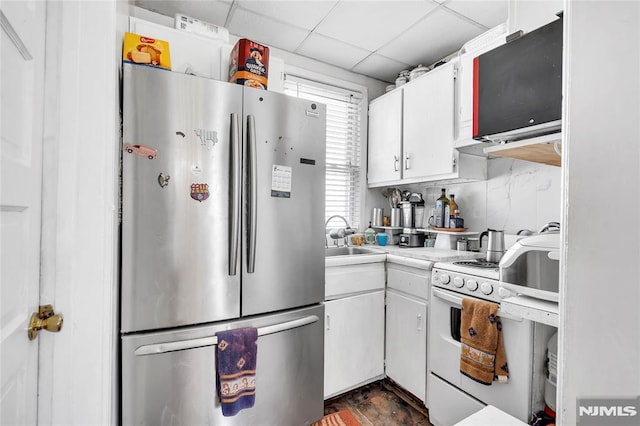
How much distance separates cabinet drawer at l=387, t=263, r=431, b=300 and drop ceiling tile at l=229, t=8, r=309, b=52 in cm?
188

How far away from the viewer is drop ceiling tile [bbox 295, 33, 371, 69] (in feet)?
7.54

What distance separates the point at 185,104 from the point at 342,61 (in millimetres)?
1781

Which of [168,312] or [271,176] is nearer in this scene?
[168,312]

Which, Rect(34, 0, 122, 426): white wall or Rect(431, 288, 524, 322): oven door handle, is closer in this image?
Rect(34, 0, 122, 426): white wall

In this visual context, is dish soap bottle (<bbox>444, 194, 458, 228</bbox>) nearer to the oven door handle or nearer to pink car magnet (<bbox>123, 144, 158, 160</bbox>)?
the oven door handle

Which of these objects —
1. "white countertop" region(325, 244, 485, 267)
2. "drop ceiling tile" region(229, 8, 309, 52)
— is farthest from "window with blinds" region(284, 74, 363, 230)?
"white countertop" region(325, 244, 485, 267)

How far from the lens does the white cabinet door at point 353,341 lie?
188 cm

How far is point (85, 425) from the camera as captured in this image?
0.83 metres

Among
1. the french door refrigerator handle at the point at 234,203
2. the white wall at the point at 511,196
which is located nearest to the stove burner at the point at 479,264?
the white wall at the point at 511,196

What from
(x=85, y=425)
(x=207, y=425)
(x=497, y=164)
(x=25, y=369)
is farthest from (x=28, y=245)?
(x=497, y=164)

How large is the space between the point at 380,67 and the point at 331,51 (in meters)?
0.53

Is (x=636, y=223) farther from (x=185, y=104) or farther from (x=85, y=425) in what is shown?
(x=185, y=104)

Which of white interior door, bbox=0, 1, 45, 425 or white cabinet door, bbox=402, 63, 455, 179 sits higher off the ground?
white cabinet door, bbox=402, 63, 455, 179

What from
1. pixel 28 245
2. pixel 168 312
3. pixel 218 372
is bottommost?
pixel 218 372
